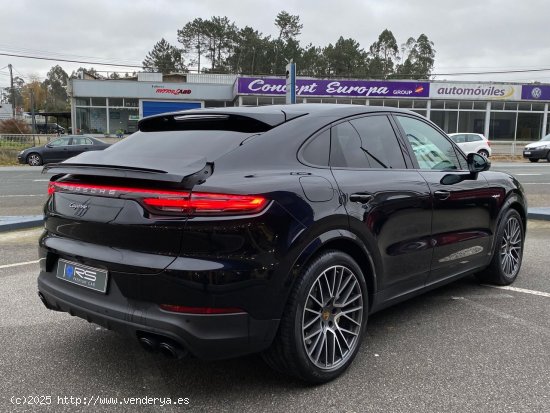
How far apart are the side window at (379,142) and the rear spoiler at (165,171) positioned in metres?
1.30

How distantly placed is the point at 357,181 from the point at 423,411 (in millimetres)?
1399

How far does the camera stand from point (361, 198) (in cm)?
312

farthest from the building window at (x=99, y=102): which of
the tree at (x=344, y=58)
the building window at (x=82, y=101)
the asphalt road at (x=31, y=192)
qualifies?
the tree at (x=344, y=58)

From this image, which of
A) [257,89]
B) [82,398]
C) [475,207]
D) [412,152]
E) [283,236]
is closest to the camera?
[283,236]

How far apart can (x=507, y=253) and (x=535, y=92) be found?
132 feet

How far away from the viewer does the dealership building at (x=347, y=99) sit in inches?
1470

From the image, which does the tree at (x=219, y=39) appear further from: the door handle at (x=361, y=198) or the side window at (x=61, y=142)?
the door handle at (x=361, y=198)

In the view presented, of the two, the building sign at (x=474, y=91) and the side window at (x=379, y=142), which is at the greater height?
the building sign at (x=474, y=91)

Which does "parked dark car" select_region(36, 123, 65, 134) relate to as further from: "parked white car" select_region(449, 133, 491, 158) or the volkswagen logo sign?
the volkswagen logo sign

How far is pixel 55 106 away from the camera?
325ft

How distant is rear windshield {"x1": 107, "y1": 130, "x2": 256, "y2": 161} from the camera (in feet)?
9.41

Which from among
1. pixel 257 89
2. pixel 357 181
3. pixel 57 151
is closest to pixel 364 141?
pixel 357 181

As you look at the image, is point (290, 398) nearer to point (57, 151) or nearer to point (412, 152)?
point (412, 152)

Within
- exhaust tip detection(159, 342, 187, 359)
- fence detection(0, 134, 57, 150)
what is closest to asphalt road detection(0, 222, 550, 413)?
exhaust tip detection(159, 342, 187, 359)
